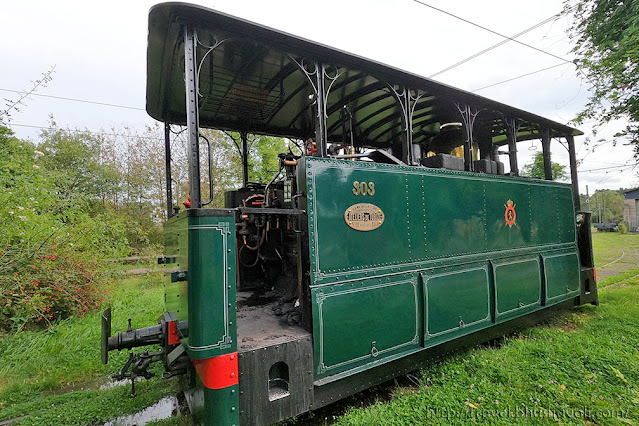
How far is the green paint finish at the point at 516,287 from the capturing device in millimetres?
4297

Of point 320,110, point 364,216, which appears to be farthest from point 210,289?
point 320,110

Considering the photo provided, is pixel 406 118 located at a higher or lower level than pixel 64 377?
higher

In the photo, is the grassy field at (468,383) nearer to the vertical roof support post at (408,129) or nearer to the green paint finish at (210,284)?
the green paint finish at (210,284)

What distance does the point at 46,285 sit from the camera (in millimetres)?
5531

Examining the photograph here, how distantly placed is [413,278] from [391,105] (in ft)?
9.01

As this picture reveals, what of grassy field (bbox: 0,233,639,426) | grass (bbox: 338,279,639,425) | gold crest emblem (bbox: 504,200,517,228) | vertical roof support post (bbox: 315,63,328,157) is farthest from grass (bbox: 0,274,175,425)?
gold crest emblem (bbox: 504,200,517,228)

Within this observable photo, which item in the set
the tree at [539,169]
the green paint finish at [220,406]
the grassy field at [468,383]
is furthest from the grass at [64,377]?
the tree at [539,169]

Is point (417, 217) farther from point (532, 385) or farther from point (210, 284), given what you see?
point (210, 284)

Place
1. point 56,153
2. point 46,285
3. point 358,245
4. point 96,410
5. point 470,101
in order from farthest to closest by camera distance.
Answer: point 56,153 < point 46,285 < point 470,101 < point 96,410 < point 358,245

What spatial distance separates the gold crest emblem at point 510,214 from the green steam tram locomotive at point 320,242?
3cm

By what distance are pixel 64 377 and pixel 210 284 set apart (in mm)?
3460

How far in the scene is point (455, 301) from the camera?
12.3 feet

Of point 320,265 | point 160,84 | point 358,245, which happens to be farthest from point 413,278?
point 160,84

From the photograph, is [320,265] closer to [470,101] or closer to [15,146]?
[470,101]
